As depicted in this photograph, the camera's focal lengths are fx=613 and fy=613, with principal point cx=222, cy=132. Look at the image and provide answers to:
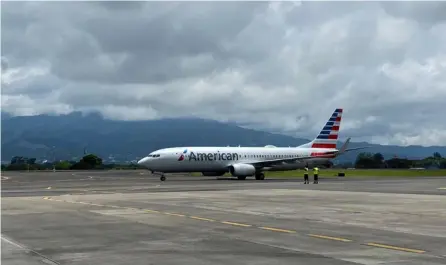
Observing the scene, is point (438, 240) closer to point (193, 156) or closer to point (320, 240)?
point (320, 240)

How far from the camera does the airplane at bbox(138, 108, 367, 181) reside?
2432 inches

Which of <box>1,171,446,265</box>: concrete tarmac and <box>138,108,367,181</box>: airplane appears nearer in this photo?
<box>1,171,446,265</box>: concrete tarmac

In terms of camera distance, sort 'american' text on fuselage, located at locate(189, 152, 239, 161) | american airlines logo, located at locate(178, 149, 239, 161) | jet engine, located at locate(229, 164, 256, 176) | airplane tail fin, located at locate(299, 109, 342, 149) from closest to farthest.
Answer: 1. american airlines logo, located at locate(178, 149, 239, 161)
2. 'american' text on fuselage, located at locate(189, 152, 239, 161)
3. jet engine, located at locate(229, 164, 256, 176)
4. airplane tail fin, located at locate(299, 109, 342, 149)

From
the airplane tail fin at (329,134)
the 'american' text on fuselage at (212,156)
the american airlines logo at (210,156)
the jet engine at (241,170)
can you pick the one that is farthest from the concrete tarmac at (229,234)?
the airplane tail fin at (329,134)

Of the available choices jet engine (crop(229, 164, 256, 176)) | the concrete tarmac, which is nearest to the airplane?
jet engine (crop(229, 164, 256, 176))

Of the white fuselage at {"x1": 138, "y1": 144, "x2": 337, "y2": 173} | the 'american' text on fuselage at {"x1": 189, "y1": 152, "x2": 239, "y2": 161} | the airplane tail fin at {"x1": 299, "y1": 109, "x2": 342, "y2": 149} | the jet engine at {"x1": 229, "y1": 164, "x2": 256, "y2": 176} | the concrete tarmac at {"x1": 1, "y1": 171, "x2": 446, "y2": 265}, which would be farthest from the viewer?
the airplane tail fin at {"x1": 299, "y1": 109, "x2": 342, "y2": 149}

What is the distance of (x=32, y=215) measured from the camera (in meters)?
21.3

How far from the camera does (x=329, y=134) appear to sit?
76000mm

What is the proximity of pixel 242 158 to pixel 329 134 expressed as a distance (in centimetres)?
1455

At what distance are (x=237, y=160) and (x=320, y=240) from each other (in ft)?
173

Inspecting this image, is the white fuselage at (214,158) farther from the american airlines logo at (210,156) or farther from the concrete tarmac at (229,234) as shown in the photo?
the concrete tarmac at (229,234)

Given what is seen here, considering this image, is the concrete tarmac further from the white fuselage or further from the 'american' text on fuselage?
the 'american' text on fuselage

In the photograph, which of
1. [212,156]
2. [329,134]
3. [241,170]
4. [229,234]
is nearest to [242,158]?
[241,170]

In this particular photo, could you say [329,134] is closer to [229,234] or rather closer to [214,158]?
[214,158]
